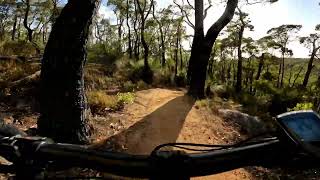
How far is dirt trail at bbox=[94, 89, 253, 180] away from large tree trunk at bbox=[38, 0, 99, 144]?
1496 mm

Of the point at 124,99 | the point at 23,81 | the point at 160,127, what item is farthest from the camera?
the point at 124,99

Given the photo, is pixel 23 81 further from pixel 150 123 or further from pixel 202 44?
pixel 202 44

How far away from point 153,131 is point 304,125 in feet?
26.5

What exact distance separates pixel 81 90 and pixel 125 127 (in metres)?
2.45

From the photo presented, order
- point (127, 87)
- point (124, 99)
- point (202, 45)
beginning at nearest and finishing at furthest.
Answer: point (124, 99) → point (202, 45) → point (127, 87)

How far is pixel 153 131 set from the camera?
9.54 metres

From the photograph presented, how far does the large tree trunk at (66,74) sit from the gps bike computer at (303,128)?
5659 mm

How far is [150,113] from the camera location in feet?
35.7

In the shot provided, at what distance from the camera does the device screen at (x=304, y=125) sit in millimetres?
1487

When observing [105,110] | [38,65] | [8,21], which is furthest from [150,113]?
[8,21]

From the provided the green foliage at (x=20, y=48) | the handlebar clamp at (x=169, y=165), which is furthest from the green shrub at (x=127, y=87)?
the handlebar clamp at (x=169, y=165)

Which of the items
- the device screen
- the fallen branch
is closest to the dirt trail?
the fallen branch

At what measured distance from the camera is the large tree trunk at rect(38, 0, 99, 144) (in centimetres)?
687

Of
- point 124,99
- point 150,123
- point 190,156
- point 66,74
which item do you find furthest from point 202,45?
point 190,156
